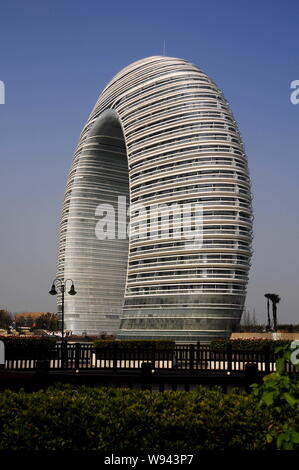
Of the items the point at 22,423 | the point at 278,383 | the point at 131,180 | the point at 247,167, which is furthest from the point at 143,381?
the point at 131,180

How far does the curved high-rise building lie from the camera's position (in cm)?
9481

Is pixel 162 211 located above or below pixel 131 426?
above

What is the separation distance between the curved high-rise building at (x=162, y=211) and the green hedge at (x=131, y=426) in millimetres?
86015

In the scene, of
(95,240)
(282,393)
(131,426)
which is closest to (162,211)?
(95,240)

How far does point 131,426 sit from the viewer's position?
269 inches

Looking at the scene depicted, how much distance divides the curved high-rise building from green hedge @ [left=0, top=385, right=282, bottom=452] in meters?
86.0

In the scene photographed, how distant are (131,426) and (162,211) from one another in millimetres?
95494

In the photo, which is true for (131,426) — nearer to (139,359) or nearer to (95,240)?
(139,359)

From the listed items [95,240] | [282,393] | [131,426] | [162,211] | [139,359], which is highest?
[162,211]

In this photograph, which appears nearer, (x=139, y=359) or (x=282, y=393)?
(x=282, y=393)

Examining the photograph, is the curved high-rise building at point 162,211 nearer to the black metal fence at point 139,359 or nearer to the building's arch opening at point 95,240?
the building's arch opening at point 95,240

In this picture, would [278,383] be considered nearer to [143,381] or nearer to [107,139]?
[143,381]

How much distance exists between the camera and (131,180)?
4267 inches
